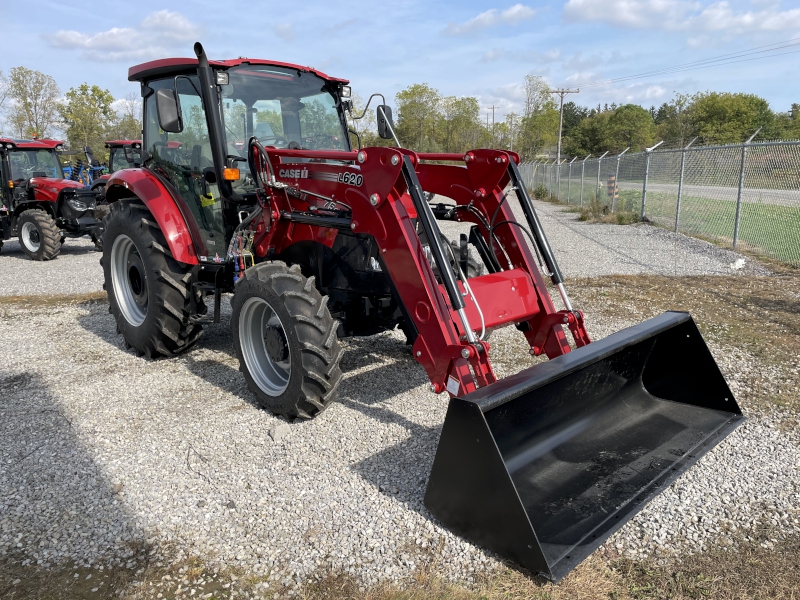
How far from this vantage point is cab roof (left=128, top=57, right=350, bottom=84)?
469cm

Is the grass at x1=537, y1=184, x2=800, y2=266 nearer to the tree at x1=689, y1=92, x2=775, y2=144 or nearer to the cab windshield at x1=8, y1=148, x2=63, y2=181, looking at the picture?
the cab windshield at x1=8, y1=148, x2=63, y2=181

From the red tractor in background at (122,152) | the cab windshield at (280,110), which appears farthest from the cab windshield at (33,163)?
the cab windshield at (280,110)

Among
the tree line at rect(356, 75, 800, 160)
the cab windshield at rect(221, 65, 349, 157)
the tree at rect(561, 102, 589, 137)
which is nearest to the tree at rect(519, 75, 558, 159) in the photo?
the tree line at rect(356, 75, 800, 160)

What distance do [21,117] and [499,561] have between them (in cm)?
4412

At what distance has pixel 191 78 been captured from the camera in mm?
4770

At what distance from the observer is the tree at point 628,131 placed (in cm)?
6174

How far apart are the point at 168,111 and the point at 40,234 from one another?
947 centimetres

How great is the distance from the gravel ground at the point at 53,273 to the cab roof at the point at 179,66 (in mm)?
4666

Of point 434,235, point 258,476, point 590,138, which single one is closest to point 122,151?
point 258,476

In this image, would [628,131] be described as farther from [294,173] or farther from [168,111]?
[168,111]

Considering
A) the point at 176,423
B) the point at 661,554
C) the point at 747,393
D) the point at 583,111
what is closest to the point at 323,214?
the point at 176,423

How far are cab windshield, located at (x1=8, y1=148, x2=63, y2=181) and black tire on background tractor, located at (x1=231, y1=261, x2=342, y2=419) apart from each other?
1099 cm

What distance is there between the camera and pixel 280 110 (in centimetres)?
510

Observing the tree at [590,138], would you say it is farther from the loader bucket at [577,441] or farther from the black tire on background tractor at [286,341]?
the black tire on background tractor at [286,341]
